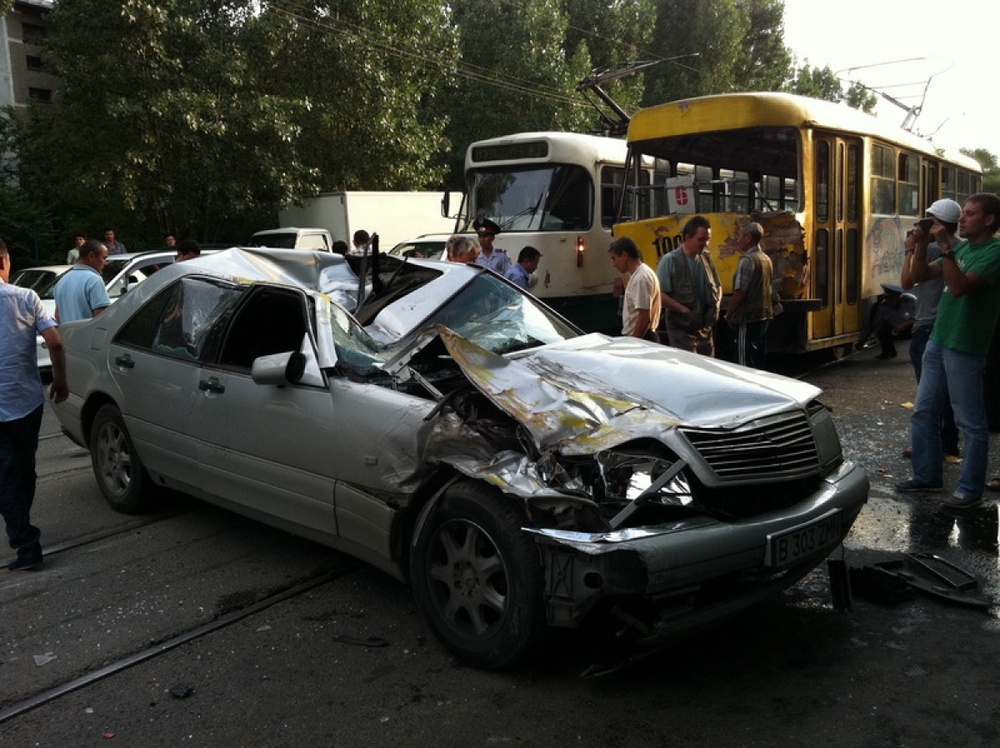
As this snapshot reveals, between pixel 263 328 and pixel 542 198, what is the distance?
28.3 ft

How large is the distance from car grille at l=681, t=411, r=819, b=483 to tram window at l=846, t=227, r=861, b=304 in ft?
25.8

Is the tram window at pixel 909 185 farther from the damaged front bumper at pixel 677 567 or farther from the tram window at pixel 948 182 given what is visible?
the damaged front bumper at pixel 677 567

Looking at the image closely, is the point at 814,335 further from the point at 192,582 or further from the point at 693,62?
the point at 693,62

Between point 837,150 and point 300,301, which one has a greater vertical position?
point 837,150

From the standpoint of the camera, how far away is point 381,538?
406 centimetres

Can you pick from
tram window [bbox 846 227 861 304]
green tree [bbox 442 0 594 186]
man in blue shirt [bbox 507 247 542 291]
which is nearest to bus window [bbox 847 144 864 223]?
tram window [bbox 846 227 861 304]

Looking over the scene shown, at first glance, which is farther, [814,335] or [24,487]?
[814,335]

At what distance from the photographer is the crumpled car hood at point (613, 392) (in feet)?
12.1

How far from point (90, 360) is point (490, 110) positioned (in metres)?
26.4

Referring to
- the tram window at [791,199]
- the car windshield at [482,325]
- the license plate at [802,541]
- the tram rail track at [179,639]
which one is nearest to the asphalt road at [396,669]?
the tram rail track at [179,639]

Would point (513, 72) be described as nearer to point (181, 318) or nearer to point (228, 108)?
point (228, 108)

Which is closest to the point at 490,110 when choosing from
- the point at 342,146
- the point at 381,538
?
the point at 342,146

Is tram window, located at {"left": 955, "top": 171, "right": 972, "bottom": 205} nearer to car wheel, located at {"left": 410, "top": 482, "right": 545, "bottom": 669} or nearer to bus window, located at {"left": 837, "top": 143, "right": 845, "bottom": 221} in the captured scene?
bus window, located at {"left": 837, "top": 143, "right": 845, "bottom": 221}

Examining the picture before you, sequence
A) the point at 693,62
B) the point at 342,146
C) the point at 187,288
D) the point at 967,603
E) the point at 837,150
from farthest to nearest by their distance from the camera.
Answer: the point at 693,62 < the point at 342,146 < the point at 837,150 < the point at 187,288 < the point at 967,603
